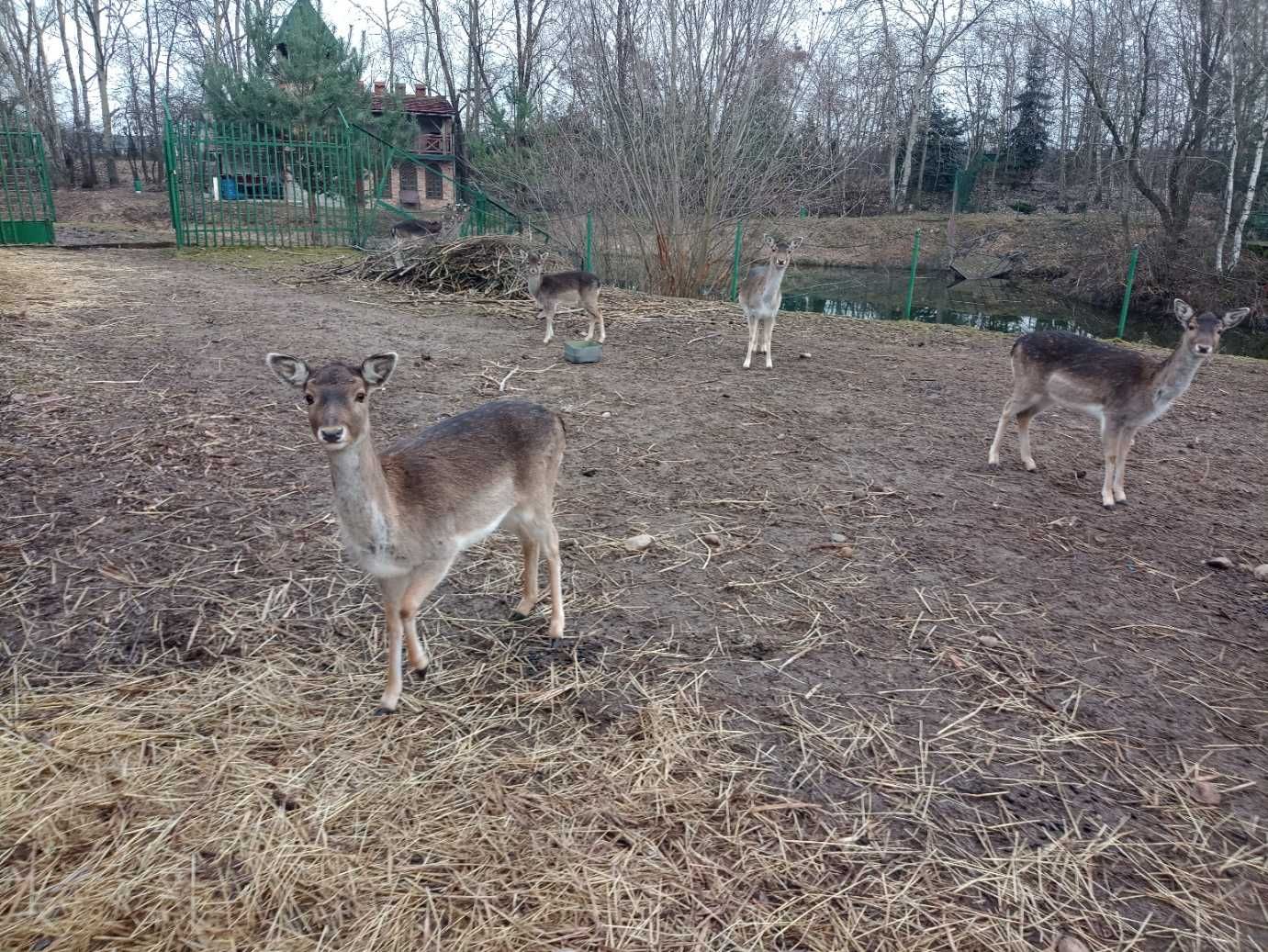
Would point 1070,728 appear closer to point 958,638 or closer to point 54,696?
point 958,638

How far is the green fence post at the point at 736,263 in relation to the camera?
15.0m

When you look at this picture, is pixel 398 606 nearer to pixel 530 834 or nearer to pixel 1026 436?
pixel 530 834

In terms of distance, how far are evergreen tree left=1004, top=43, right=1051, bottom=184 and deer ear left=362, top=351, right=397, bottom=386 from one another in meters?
45.0

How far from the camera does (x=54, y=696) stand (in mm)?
3162

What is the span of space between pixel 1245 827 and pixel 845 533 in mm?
2488

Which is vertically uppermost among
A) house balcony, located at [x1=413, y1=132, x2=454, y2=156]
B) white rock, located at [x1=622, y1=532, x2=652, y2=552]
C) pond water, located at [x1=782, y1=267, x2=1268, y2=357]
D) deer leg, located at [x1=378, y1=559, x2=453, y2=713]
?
house balcony, located at [x1=413, y1=132, x2=454, y2=156]

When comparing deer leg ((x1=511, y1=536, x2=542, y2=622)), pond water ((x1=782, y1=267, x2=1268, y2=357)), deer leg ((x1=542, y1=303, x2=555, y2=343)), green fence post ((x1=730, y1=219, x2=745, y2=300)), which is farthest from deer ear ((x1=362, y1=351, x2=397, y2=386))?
Answer: pond water ((x1=782, y1=267, x2=1268, y2=357))

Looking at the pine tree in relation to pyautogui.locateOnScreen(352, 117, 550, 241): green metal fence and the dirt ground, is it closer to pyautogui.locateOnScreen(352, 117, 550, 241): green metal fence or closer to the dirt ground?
pyautogui.locateOnScreen(352, 117, 550, 241): green metal fence

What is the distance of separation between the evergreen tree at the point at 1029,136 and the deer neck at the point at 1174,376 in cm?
4050

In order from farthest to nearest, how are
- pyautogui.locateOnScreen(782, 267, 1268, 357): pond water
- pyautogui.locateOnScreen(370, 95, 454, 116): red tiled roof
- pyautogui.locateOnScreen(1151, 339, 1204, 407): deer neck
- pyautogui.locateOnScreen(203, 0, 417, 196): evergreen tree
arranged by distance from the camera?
pyautogui.locateOnScreen(370, 95, 454, 116): red tiled roof, pyautogui.locateOnScreen(203, 0, 417, 196): evergreen tree, pyautogui.locateOnScreen(782, 267, 1268, 357): pond water, pyautogui.locateOnScreen(1151, 339, 1204, 407): deer neck

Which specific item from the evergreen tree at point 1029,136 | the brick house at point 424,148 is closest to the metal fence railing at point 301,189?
the brick house at point 424,148

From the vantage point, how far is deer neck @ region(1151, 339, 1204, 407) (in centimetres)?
588

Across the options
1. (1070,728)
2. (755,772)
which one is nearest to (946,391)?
(1070,728)

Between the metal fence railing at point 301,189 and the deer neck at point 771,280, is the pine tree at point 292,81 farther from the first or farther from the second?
the deer neck at point 771,280
